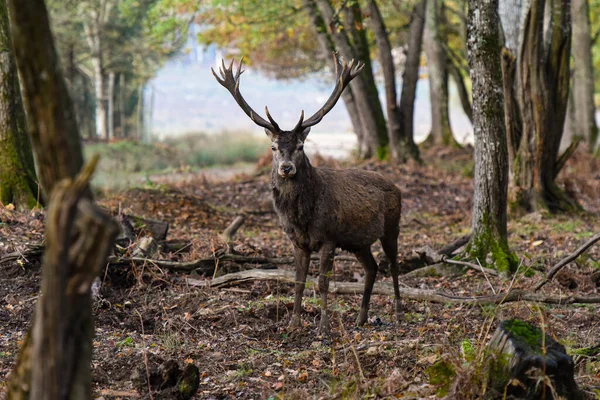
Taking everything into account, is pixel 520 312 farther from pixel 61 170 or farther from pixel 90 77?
pixel 90 77

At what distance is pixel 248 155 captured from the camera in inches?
1166

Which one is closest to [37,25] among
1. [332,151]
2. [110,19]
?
[332,151]

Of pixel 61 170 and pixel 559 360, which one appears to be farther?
pixel 559 360

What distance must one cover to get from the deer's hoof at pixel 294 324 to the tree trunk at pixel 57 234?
381cm

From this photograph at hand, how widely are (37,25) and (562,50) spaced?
10.4m

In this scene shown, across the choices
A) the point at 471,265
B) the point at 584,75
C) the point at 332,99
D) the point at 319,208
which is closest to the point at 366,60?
the point at 584,75

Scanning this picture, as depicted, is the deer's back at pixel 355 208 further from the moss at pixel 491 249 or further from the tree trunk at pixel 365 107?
the tree trunk at pixel 365 107

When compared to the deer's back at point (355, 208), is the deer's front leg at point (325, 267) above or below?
below

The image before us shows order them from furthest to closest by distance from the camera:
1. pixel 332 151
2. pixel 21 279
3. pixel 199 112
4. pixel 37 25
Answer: pixel 199 112, pixel 332 151, pixel 21 279, pixel 37 25

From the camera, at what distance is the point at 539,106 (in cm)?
1160

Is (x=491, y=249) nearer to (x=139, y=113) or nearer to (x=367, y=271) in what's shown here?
(x=367, y=271)

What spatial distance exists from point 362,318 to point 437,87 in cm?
1745

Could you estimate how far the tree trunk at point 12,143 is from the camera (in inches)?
387

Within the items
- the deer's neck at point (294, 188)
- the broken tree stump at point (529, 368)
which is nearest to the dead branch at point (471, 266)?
the deer's neck at point (294, 188)
